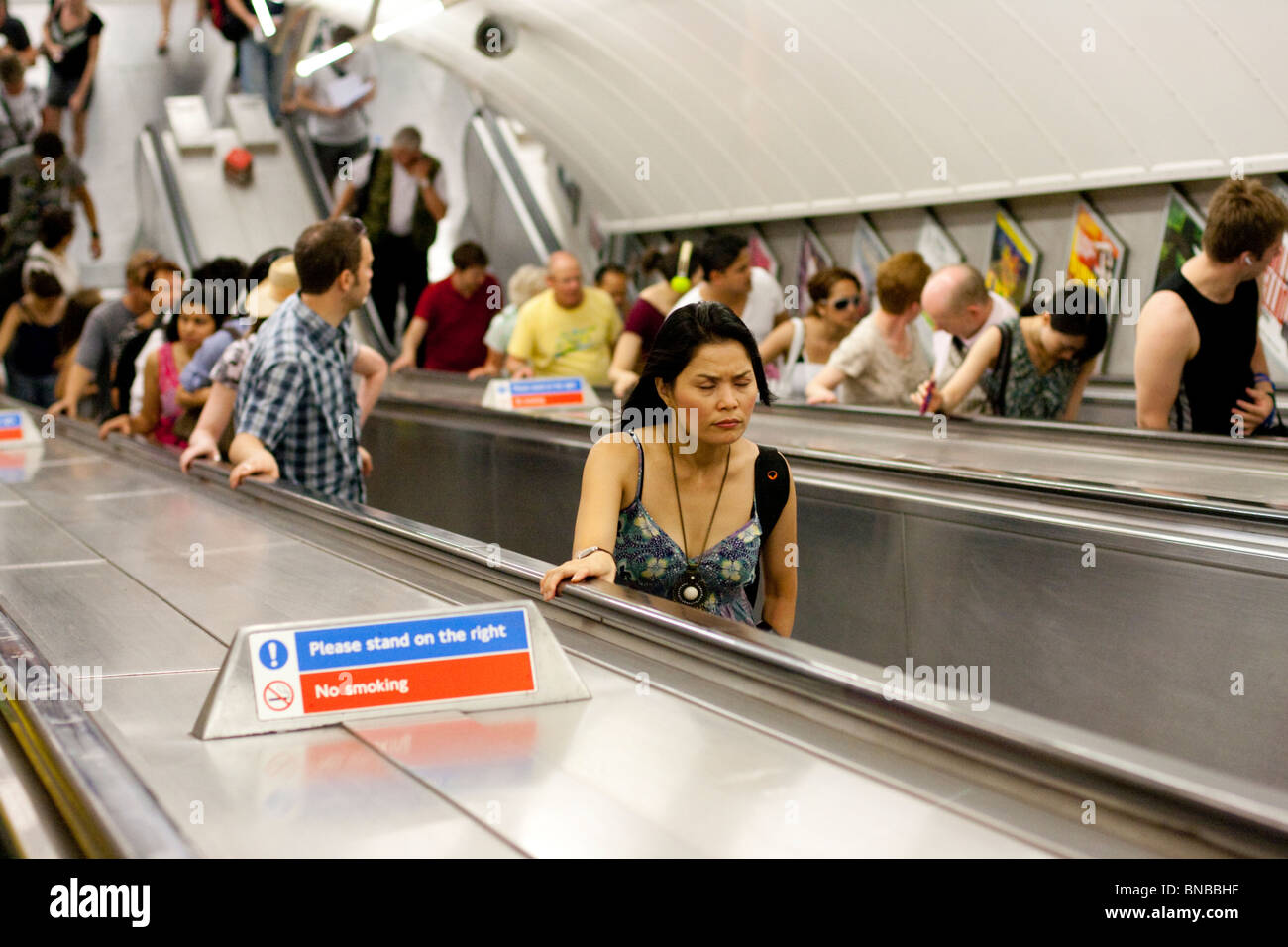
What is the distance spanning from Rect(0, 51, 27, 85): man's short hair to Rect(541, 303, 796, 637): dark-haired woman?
1395 cm

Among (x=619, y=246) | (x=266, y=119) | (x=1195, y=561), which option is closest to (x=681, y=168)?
(x=619, y=246)

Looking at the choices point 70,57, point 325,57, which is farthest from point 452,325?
point 70,57

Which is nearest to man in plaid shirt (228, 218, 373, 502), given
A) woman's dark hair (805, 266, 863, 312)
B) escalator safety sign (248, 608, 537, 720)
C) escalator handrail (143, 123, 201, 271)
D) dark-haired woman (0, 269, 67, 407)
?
escalator safety sign (248, 608, 537, 720)

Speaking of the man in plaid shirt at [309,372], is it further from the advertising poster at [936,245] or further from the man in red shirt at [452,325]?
the advertising poster at [936,245]

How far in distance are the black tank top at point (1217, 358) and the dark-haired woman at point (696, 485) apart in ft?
5.95

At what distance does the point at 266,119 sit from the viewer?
14906mm

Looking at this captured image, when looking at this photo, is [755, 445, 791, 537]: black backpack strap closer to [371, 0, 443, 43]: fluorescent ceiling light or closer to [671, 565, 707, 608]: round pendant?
[671, 565, 707, 608]: round pendant

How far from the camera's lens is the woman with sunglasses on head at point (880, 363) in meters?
6.11

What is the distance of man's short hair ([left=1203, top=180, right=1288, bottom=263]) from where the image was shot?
12.4 feet

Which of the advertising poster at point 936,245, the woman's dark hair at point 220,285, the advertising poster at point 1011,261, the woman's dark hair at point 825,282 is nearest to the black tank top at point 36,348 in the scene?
the woman's dark hair at point 220,285

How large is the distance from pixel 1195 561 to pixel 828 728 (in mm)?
1632

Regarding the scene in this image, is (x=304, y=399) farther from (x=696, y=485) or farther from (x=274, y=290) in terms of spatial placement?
(x=696, y=485)

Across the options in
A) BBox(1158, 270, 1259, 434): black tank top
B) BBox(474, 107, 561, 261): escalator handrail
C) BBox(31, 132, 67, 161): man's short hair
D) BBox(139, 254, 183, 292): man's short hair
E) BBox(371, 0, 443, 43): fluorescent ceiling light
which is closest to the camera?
BBox(1158, 270, 1259, 434): black tank top
